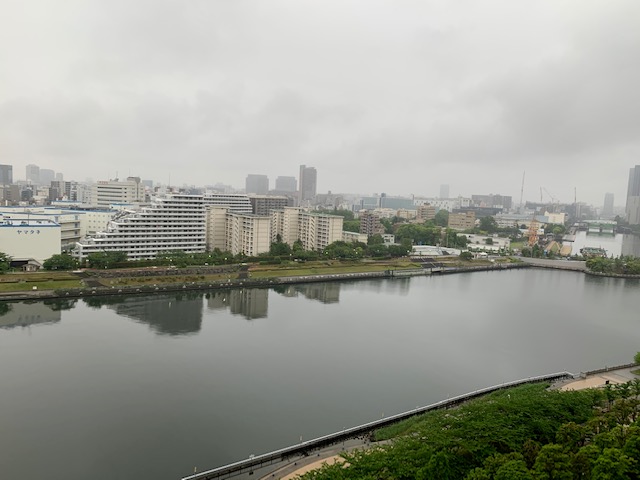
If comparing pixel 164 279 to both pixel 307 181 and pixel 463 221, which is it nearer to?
pixel 463 221

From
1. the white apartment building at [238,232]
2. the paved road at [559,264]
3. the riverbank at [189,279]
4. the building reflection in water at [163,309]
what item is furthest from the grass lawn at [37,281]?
the paved road at [559,264]

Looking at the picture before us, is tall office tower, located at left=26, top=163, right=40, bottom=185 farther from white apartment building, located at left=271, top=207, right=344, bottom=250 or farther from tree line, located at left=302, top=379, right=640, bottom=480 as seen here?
tree line, located at left=302, top=379, right=640, bottom=480

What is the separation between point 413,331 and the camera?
985 centimetres

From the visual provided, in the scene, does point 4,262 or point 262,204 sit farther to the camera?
point 262,204

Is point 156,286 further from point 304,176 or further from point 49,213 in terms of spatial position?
point 304,176

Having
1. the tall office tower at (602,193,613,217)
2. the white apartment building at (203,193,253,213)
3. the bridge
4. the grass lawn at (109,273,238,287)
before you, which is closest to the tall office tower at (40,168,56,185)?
the white apartment building at (203,193,253,213)

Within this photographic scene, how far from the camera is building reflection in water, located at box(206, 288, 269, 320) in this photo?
1103 centimetres

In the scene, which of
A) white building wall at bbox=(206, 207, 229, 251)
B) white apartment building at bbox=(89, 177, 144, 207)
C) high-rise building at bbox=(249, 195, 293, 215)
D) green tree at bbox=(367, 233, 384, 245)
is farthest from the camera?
high-rise building at bbox=(249, 195, 293, 215)

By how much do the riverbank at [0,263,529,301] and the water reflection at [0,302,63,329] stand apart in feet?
1.70

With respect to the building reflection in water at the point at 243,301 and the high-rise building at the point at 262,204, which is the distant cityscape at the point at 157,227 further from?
Answer: the building reflection in water at the point at 243,301

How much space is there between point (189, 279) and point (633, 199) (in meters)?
59.2

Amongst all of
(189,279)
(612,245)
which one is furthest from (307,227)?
(612,245)

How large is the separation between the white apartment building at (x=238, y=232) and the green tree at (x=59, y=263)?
6.00m

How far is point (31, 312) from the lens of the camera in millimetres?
10141
